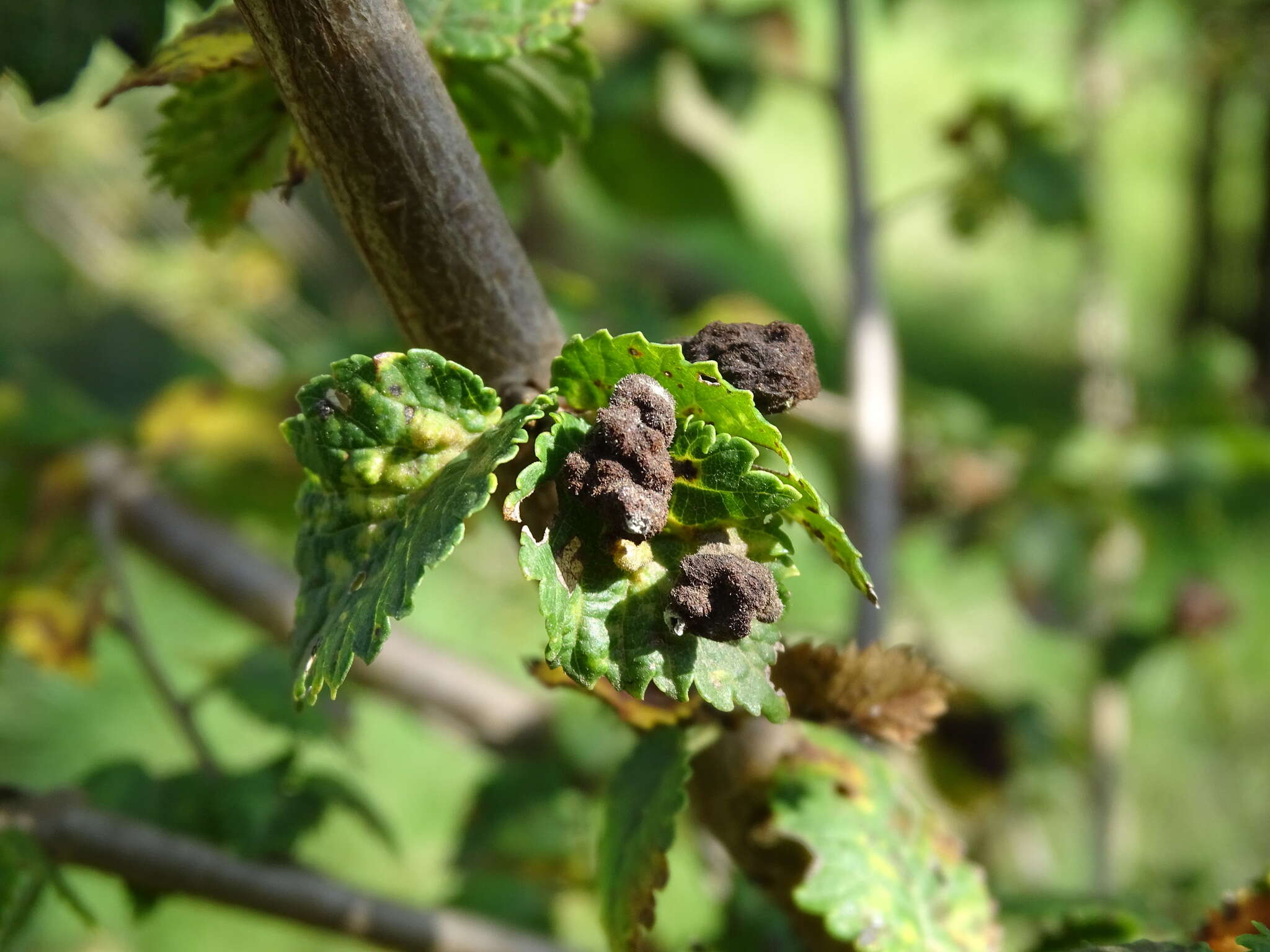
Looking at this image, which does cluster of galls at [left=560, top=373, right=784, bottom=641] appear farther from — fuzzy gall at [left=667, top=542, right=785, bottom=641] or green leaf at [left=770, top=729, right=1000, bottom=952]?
green leaf at [left=770, top=729, right=1000, bottom=952]

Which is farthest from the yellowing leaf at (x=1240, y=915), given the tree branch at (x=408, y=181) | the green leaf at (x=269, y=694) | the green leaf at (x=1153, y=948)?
the green leaf at (x=269, y=694)

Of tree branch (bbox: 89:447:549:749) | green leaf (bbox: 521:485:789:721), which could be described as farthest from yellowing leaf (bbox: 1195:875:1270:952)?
tree branch (bbox: 89:447:549:749)

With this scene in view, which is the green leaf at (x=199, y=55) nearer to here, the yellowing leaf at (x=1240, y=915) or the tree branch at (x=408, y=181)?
the tree branch at (x=408, y=181)

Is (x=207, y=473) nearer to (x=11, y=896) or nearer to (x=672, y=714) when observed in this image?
(x=11, y=896)

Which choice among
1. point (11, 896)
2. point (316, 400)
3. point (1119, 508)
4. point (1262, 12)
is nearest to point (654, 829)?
point (316, 400)

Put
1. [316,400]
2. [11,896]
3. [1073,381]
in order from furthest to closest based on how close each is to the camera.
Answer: [1073,381] < [11,896] < [316,400]

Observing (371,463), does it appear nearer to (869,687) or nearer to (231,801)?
(869,687)

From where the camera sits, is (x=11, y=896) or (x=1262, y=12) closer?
(x=11, y=896)
